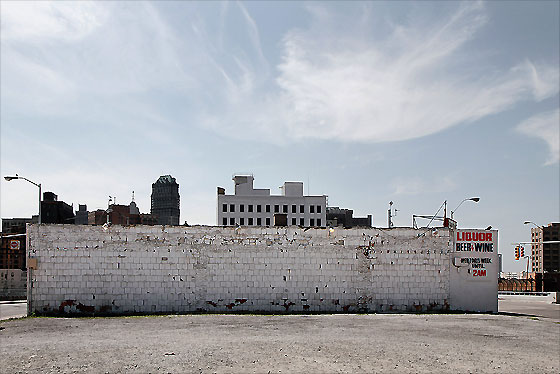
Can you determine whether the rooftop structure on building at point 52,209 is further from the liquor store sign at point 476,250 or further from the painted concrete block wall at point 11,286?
the liquor store sign at point 476,250

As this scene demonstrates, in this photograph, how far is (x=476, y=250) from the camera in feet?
102

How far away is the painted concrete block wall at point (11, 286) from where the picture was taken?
155 feet

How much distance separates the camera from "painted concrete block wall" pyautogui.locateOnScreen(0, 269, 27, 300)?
47188mm

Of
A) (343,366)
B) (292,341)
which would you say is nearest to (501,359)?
(343,366)

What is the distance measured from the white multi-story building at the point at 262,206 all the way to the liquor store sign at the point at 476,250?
9694 cm

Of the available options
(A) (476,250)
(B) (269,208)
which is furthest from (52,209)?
(A) (476,250)

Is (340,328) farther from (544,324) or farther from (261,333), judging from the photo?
(544,324)

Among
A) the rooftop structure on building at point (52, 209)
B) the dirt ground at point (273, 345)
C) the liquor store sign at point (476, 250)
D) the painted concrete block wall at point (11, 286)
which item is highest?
the rooftop structure on building at point (52, 209)

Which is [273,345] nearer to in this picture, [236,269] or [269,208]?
[236,269]

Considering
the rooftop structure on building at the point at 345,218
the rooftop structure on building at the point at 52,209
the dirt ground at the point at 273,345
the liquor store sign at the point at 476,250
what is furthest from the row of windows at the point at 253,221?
the dirt ground at the point at 273,345

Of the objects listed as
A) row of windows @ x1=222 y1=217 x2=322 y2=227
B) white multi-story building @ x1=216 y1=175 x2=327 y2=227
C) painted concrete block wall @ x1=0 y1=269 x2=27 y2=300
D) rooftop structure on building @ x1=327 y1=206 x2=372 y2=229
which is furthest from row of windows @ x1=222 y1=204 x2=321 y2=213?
painted concrete block wall @ x1=0 y1=269 x2=27 y2=300

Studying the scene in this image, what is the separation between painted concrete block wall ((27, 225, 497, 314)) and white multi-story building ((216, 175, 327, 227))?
323 ft

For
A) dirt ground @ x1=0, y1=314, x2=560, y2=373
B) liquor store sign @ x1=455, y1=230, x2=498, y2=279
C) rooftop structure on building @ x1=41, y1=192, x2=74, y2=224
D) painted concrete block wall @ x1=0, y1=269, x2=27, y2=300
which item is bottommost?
painted concrete block wall @ x1=0, y1=269, x2=27, y2=300

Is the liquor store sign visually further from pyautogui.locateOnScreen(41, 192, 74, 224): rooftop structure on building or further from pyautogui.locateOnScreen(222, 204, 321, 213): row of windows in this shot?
pyautogui.locateOnScreen(222, 204, 321, 213): row of windows
